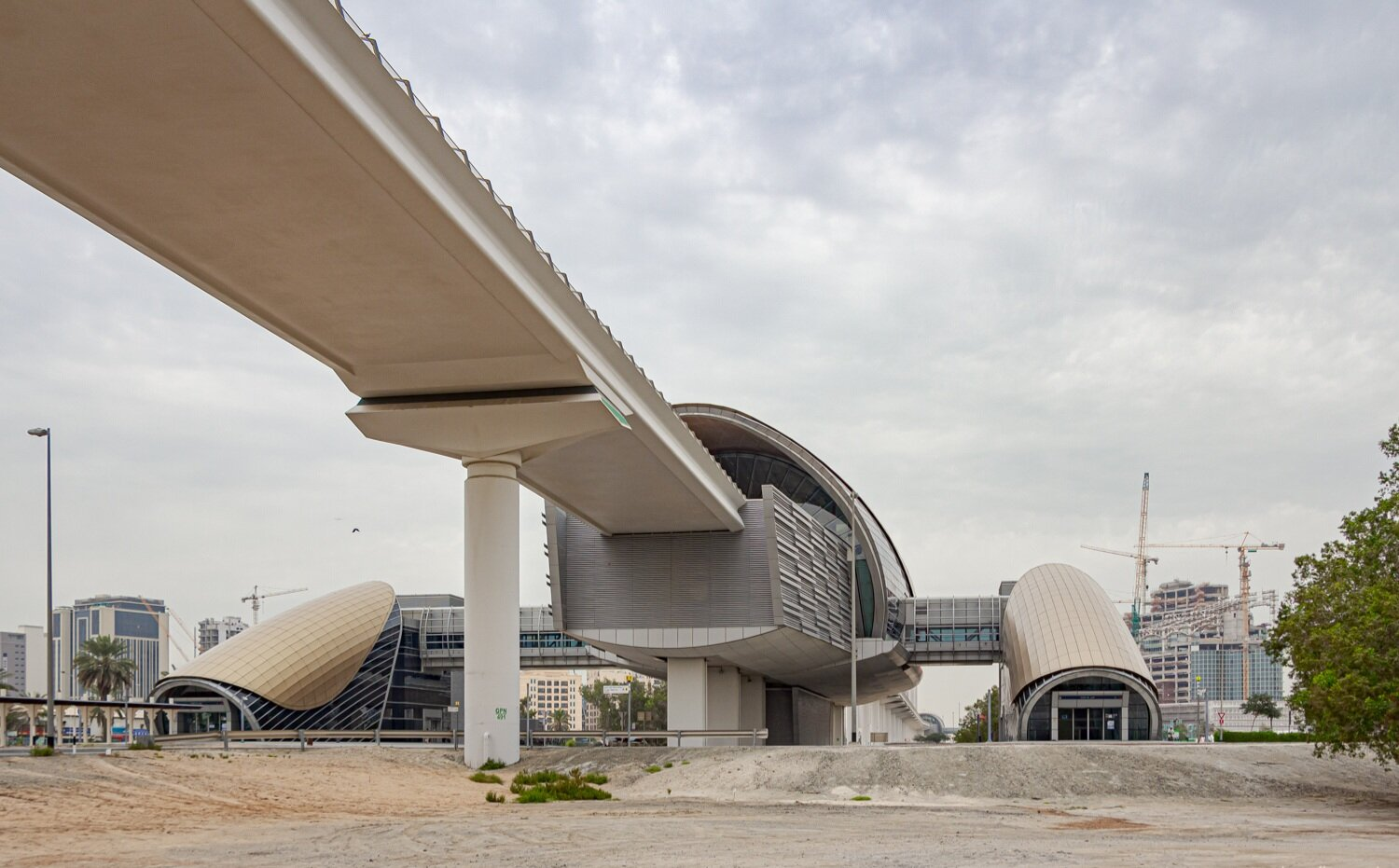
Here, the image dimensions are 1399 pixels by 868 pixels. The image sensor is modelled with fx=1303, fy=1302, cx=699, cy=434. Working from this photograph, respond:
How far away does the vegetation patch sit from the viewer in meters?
30.7

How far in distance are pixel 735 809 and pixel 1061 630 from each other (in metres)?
44.3

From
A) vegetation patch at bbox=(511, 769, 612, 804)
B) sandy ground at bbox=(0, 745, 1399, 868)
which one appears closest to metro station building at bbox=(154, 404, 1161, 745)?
sandy ground at bbox=(0, 745, 1399, 868)

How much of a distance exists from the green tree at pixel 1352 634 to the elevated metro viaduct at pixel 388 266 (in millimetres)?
19195

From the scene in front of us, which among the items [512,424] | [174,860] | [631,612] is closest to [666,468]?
[512,424]

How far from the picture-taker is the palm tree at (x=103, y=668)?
83562 millimetres

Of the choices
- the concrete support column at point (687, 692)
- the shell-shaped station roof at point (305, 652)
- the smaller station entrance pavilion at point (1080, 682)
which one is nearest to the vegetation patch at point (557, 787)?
the concrete support column at point (687, 692)

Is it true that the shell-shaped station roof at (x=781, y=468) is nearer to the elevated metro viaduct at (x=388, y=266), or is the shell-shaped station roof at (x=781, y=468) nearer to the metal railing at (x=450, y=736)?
the elevated metro viaduct at (x=388, y=266)

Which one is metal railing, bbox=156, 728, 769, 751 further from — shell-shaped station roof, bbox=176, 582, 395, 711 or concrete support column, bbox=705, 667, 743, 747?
shell-shaped station roof, bbox=176, 582, 395, 711

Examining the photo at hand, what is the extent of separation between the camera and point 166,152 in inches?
877

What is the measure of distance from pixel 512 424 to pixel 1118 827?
2099 centimetres

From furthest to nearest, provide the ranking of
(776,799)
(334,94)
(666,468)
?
(666,468) < (776,799) < (334,94)

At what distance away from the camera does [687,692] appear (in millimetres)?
59719

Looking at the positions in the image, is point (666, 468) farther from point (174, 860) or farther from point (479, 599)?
point (174, 860)

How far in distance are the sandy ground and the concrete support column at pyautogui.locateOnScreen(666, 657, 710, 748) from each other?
1809 cm
